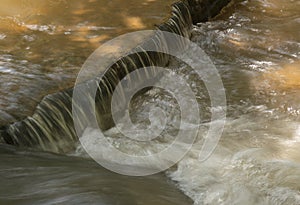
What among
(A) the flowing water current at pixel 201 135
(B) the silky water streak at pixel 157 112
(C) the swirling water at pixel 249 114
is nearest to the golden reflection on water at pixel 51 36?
(A) the flowing water current at pixel 201 135

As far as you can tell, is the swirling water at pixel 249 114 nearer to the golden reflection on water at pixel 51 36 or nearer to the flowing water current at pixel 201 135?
the flowing water current at pixel 201 135

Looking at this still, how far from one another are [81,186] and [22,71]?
1971 mm

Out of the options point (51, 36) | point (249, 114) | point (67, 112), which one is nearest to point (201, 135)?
point (249, 114)

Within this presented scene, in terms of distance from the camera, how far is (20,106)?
146 inches

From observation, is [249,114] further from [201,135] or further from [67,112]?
[67,112]

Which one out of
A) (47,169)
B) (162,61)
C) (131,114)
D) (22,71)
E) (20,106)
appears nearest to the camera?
(47,169)

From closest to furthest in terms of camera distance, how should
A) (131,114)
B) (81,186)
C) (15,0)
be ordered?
(81,186), (131,114), (15,0)

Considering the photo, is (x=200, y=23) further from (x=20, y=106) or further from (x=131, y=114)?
(x=20, y=106)

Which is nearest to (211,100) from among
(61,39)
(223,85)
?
(223,85)

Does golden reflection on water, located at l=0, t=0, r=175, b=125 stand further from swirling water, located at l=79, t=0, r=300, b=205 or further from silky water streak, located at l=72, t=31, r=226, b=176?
swirling water, located at l=79, t=0, r=300, b=205

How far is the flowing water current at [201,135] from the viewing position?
2.66 m

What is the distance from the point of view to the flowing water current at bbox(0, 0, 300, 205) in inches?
105

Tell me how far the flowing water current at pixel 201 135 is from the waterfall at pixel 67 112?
0.11 meters

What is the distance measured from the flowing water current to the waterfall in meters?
0.11
